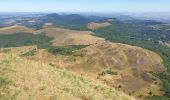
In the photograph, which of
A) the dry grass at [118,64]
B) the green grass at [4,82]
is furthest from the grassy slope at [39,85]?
the dry grass at [118,64]

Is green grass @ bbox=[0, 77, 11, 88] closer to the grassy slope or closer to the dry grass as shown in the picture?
the grassy slope

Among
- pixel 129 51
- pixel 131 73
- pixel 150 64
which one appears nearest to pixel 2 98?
pixel 131 73

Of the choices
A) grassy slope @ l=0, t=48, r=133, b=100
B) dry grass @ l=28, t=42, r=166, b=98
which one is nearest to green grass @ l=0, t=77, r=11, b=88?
grassy slope @ l=0, t=48, r=133, b=100

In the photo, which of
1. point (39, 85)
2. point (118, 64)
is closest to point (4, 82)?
point (39, 85)

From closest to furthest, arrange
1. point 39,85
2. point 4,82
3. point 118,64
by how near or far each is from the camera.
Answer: point 4,82 < point 39,85 < point 118,64

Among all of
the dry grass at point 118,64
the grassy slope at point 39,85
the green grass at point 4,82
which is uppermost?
the green grass at point 4,82

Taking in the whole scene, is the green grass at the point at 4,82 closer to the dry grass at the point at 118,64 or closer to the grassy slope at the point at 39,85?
the grassy slope at the point at 39,85

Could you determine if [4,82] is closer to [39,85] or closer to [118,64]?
[39,85]

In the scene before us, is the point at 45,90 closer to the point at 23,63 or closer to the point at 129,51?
the point at 23,63

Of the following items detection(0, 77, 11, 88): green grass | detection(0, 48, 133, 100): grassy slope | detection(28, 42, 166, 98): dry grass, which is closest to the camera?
detection(0, 48, 133, 100): grassy slope
